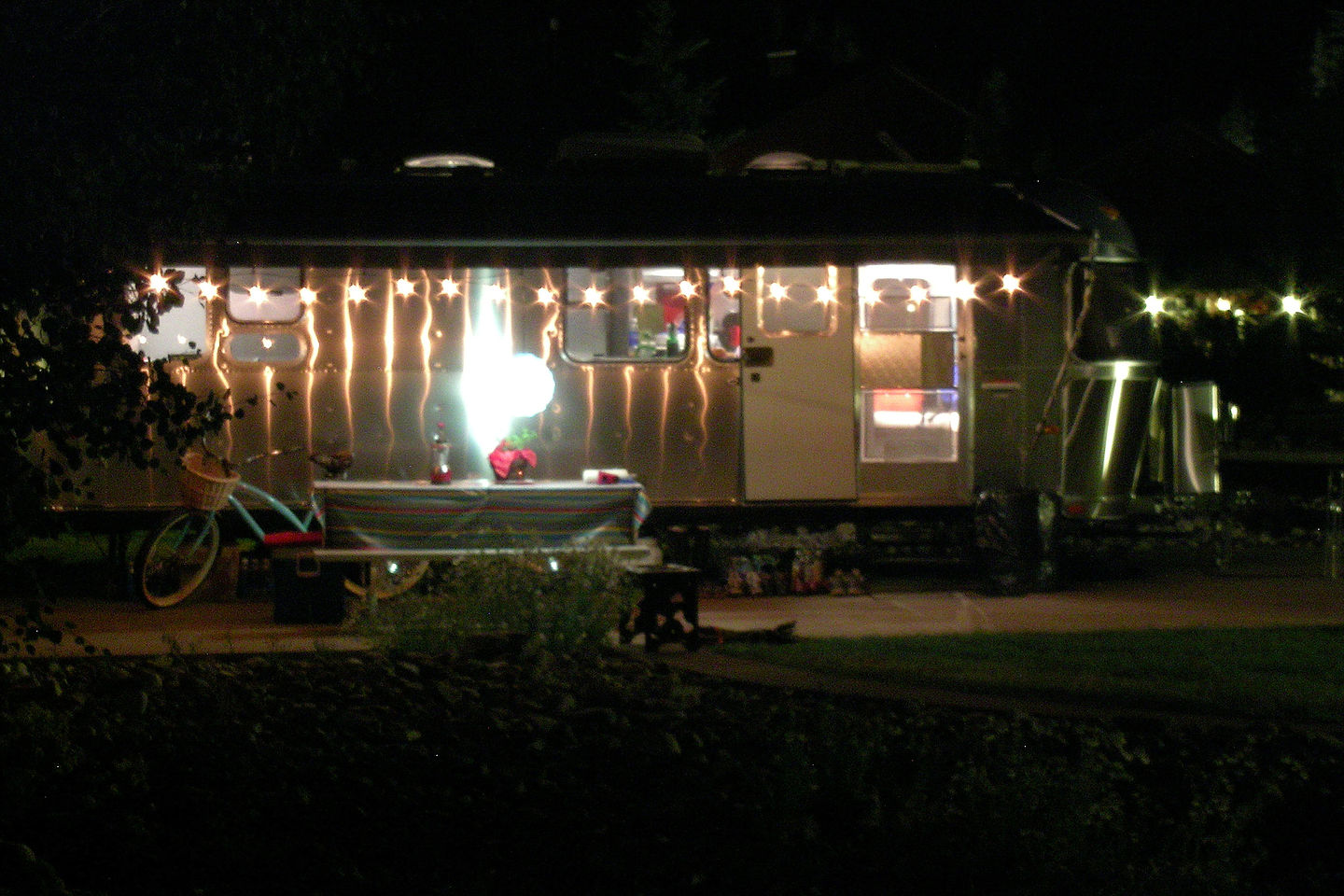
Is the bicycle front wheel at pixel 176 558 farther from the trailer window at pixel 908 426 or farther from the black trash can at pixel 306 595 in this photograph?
the trailer window at pixel 908 426

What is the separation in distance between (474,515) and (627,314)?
2.02 metres

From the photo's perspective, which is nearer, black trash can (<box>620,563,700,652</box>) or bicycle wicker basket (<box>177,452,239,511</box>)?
black trash can (<box>620,563,700,652</box>)

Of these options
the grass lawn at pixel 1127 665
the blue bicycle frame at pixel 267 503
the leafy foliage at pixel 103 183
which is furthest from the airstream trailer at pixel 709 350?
the leafy foliage at pixel 103 183

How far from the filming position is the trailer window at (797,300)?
1127 centimetres

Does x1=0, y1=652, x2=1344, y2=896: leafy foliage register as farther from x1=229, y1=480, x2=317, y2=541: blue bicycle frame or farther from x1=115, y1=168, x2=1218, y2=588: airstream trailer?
x1=115, y1=168, x2=1218, y2=588: airstream trailer

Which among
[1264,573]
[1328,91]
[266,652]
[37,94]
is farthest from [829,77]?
[37,94]

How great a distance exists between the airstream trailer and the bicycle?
1.66 feet

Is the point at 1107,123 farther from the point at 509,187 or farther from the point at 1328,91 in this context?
the point at 509,187

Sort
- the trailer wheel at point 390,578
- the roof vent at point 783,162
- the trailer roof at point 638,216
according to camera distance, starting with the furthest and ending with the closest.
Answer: the roof vent at point 783,162 < the trailer roof at point 638,216 < the trailer wheel at point 390,578

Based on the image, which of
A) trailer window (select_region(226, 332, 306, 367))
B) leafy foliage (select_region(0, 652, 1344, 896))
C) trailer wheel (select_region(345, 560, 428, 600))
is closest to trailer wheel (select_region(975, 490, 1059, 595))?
trailer wheel (select_region(345, 560, 428, 600))

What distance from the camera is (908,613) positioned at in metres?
10.1

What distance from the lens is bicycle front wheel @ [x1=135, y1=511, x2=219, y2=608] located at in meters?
10.1

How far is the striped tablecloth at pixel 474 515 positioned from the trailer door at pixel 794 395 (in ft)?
4.19

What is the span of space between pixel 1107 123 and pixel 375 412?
165 ft
